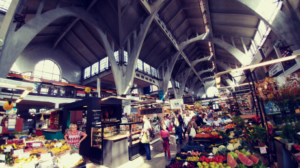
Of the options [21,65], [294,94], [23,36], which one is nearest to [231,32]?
[294,94]

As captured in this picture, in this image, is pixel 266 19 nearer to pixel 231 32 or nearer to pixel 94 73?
pixel 231 32

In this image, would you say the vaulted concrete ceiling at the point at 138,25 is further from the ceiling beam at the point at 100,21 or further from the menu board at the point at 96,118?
the menu board at the point at 96,118

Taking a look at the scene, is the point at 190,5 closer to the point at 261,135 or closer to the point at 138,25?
the point at 138,25

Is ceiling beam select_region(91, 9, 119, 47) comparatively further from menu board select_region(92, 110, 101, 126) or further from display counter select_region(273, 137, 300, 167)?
display counter select_region(273, 137, 300, 167)

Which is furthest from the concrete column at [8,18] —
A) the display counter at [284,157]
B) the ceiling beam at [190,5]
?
the ceiling beam at [190,5]

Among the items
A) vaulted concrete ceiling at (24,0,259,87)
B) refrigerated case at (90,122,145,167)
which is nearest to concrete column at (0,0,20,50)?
vaulted concrete ceiling at (24,0,259,87)

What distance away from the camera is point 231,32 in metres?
12.1

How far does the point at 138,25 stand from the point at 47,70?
A: 13352mm

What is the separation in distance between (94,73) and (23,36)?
11.5m

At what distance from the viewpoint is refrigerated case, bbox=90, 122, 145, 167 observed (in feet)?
15.5

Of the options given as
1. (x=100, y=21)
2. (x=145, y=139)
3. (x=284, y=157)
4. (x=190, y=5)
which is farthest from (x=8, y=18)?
(x=190, y=5)

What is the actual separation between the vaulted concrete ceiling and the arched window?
252cm

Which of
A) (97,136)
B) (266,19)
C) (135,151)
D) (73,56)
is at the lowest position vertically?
(135,151)

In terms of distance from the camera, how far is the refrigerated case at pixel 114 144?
4.73 meters
